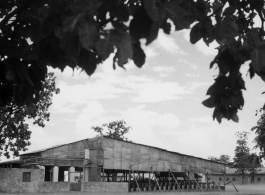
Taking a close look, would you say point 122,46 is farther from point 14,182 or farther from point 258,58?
point 14,182

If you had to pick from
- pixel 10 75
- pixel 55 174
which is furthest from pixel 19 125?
pixel 10 75

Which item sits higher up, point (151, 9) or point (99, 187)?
point (151, 9)

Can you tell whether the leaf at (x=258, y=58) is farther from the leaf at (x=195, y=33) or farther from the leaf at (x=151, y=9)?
the leaf at (x=151, y=9)

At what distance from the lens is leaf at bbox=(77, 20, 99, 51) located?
243 centimetres

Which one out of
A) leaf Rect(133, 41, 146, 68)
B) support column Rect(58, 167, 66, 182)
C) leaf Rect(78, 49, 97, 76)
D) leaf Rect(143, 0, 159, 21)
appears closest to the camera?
leaf Rect(143, 0, 159, 21)

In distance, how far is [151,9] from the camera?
2.66 m

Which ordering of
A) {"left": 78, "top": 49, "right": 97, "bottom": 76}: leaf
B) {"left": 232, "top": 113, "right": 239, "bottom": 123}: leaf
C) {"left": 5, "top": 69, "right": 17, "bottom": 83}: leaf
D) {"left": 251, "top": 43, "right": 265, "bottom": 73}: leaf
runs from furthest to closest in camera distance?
1. {"left": 232, "top": 113, "right": 239, "bottom": 123}: leaf
2. {"left": 5, "top": 69, "right": 17, "bottom": 83}: leaf
3. {"left": 251, "top": 43, "right": 265, "bottom": 73}: leaf
4. {"left": 78, "top": 49, "right": 97, "bottom": 76}: leaf

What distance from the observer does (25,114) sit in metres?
38.2

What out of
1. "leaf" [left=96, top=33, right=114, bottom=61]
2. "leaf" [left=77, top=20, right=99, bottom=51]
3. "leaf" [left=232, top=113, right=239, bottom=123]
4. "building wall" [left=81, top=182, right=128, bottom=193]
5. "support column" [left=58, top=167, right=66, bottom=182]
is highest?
"leaf" [left=77, top=20, right=99, bottom=51]

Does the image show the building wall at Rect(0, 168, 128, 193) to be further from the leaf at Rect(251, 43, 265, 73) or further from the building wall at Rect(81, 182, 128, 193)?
the leaf at Rect(251, 43, 265, 73)

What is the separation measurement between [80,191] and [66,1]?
105 feet

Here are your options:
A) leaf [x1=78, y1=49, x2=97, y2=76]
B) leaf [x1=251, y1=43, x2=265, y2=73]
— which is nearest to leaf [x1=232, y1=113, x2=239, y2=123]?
leaf [x1=251, y1=43, x2=265, y2=73]

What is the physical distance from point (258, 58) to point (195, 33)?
66 cm

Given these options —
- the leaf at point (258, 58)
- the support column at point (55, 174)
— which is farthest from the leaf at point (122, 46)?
the support column at point (55, 174)
